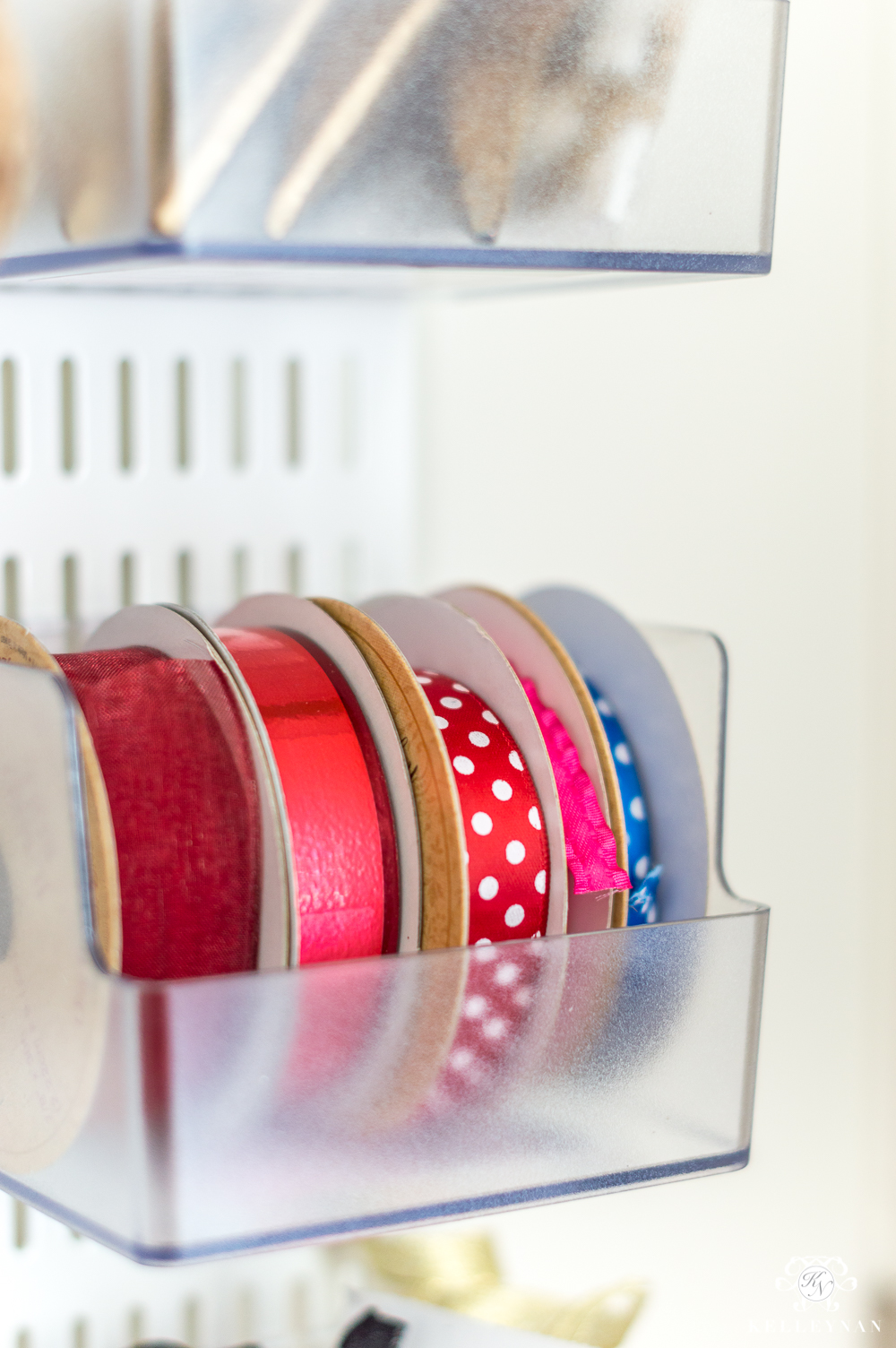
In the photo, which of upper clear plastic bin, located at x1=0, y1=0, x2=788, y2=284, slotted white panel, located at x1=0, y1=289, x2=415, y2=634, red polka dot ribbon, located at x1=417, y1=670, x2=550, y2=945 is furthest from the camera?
slotted white panel, located at x1=0, y1=289, x2=415, y2=634

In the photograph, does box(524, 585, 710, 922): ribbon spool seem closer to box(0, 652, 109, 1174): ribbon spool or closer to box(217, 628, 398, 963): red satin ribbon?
box(217, 628, 398, 963): red satin ribbon

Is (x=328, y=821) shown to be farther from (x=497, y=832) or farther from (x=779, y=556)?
(x=779, y=556)

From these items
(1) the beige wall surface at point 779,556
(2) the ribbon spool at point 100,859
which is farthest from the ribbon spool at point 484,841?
(1) the beige wall surface at point 779,556

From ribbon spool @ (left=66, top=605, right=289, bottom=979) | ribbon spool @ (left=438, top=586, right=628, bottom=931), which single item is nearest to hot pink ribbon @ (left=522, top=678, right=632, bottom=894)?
ribbon spool @ (left=438, top=586, right=628, bottom=931)

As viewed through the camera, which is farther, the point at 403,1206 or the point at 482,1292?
the point at 482,1292

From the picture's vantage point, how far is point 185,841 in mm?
662

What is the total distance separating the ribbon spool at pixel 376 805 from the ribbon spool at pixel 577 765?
8cm

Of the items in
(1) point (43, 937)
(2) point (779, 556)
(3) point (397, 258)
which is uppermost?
(3) point (397, 258)

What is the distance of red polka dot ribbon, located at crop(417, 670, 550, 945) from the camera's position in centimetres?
71

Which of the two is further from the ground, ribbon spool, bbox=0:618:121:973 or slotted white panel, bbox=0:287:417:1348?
slotted white panel, bbox=0:287:417:1348

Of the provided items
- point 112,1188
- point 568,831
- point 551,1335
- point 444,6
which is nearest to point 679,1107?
point 568,831

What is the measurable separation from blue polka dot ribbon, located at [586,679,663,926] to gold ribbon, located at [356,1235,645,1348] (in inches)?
11.8

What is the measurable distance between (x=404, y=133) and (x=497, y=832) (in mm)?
289

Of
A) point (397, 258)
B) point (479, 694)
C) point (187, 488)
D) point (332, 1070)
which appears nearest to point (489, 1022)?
point (332, 1070)
